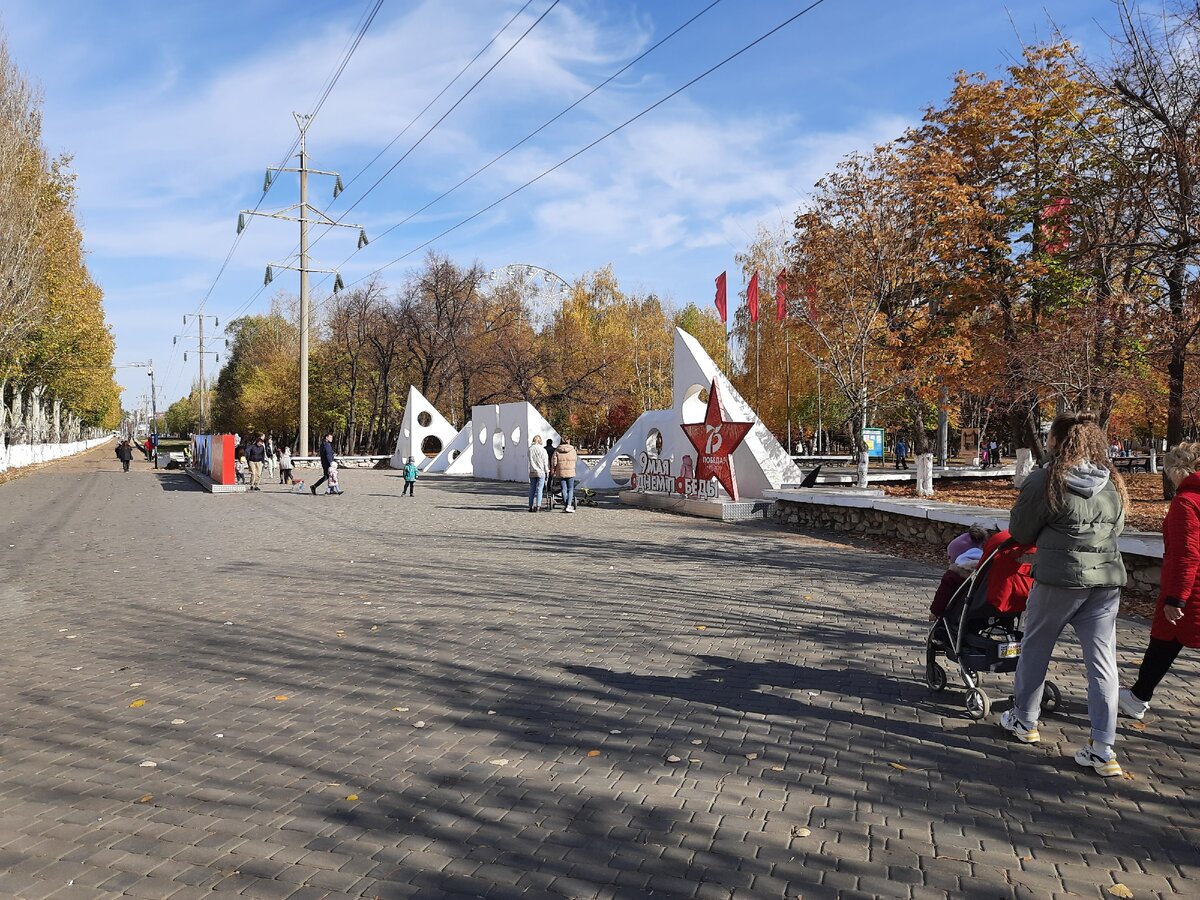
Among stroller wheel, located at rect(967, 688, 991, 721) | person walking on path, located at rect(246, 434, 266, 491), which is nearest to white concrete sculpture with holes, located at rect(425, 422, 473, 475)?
person walking on path, located at rect(246, 434, 266, 491)

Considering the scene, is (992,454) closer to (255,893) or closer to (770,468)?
(770,468)

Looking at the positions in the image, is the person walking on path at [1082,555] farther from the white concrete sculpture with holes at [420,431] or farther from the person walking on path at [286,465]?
the white concrete sculpture with holes at [420,431]

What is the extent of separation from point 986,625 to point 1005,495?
15018mm

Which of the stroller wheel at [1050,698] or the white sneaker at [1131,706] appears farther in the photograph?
the stroller wheel at [1050,698]

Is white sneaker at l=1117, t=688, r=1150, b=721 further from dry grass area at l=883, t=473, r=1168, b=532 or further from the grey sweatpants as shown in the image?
dry grass area at l=883, t=473, r=1168, b=532

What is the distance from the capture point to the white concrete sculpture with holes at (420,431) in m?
39.6

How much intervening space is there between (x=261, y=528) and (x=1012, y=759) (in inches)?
542

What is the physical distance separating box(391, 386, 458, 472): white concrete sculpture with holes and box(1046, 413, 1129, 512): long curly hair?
36.1 metres

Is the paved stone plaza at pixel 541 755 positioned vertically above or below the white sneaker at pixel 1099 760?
below

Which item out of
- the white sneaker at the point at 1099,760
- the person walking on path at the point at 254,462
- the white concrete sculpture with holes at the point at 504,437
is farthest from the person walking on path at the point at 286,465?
the white sneaker at the point at 1099,760

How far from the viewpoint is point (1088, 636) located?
432 centimetres

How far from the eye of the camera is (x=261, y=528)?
15.5m

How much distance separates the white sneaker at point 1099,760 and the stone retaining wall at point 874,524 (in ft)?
18.4

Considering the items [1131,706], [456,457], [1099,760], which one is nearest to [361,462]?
[456,457]
